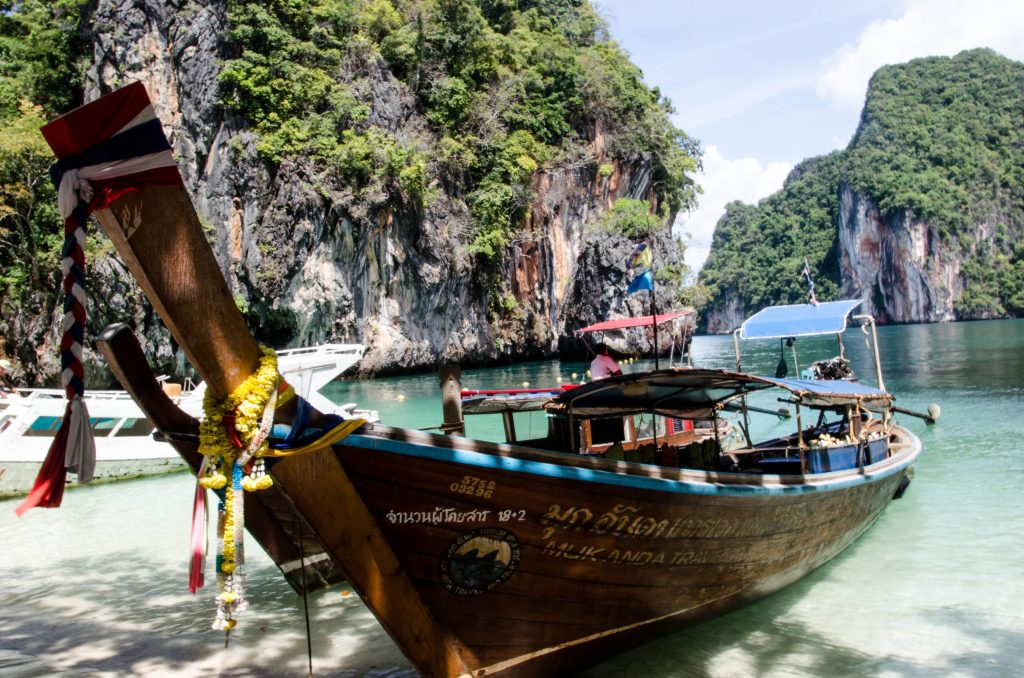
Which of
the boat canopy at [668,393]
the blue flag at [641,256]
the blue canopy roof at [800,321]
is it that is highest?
the blue flag at [641,256]

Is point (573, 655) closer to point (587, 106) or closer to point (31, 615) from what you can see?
point (31, 615)

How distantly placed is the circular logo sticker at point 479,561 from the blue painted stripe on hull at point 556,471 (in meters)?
0.43

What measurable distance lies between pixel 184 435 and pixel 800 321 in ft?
33.9

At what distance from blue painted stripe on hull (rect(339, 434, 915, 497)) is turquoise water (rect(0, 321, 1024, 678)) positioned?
1.28 metres

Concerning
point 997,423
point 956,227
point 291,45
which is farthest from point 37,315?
point 956,227

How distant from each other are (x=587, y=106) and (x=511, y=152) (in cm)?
727

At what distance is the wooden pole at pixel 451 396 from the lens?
501 centimetres

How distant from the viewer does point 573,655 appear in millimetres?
4492

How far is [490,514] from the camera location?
3.78 meters

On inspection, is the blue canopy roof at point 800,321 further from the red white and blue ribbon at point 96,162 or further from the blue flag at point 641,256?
the red white and blue ribbon at point 96,162

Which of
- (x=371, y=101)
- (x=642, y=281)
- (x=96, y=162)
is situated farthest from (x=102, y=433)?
(x=371, y=101)

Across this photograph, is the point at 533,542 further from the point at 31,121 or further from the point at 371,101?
the point at 31,121

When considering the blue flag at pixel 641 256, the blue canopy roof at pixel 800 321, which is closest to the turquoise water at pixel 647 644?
the blue canopy roof at pixel 800 321

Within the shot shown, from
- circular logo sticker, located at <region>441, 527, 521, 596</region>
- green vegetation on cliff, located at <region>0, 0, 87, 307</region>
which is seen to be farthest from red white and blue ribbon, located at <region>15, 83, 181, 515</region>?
green vegetation on cliff, located at <region>0, 0, 87, 307</region>
